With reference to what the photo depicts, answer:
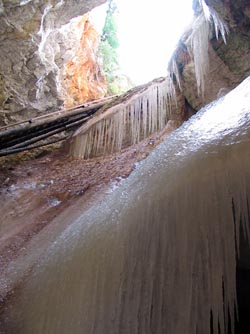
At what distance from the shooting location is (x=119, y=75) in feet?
27.7

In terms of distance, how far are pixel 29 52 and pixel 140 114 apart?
4.93 ft

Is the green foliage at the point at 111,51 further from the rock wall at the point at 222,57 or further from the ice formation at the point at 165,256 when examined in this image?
the ice formation at the point at 165,256

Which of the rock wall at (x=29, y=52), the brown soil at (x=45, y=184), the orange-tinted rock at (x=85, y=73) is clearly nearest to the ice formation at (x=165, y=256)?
the brown soil at (x=45, y=184)

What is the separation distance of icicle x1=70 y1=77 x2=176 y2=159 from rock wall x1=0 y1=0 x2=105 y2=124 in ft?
2.57

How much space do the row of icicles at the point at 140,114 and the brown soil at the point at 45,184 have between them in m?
0.20

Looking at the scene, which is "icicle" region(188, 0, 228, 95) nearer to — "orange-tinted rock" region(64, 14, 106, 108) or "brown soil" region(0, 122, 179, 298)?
"brown soil" region(0, 122, 179, 298)

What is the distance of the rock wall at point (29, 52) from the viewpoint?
4.00 m

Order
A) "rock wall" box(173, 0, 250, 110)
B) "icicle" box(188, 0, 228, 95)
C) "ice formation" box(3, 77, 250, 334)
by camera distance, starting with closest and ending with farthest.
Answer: "ice formation" box(3, 77, 250, 334), "rock wall" box(173, 0, 250, 110), "icicle" box(188, 0, 228, 95)

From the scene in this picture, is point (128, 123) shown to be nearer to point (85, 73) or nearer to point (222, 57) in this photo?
point (222, 57)

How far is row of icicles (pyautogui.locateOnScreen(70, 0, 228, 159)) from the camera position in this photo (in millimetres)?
3875

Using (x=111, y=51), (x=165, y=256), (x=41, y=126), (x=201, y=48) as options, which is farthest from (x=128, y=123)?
(x=111, y=51)

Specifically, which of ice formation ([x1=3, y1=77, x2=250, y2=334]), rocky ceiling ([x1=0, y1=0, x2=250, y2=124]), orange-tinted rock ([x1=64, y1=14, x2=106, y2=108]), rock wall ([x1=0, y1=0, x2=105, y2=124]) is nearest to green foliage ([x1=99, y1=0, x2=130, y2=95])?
orange-tinted rock ([x1=64, y1=14, x2=106, y2=108])

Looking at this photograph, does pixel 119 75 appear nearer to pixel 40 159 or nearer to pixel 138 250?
pixel 40 159

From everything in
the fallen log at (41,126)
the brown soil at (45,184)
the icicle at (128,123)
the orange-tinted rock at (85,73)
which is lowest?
the brown soil at (45,184)
